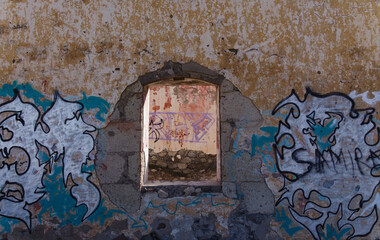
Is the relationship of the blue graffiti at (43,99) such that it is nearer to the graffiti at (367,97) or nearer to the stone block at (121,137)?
the stone block at (121,137)

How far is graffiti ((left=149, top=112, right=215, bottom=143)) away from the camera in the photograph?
28.5 feet

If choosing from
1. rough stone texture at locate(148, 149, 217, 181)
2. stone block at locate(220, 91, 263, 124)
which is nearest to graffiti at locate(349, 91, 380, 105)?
stone block at locate(220, 91, 263, 124)

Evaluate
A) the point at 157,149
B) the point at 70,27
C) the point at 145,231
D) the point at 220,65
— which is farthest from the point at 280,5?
the point at 157,149

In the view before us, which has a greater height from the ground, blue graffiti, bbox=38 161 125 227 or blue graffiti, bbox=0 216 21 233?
blue graffiti, bbox=38 161 125 227

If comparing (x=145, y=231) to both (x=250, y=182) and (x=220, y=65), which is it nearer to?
(x=250, y=182)

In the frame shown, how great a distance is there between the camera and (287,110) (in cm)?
396

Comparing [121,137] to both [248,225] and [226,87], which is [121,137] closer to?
[226,87]

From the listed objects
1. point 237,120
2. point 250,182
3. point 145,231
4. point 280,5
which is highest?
point 280,5

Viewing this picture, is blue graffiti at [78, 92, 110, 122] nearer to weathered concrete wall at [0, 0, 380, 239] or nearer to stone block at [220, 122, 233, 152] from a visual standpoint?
weathered concrete wall at [0, 0, 380, 239]

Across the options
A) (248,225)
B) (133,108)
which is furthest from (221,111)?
(248,225)

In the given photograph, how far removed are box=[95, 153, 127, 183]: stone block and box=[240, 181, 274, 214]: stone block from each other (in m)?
1.63

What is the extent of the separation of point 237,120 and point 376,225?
230 cm

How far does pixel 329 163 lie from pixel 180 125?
5260 mm

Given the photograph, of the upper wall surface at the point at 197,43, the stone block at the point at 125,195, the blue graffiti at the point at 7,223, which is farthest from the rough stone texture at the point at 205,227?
the blue graffiti at the point at 7,223
